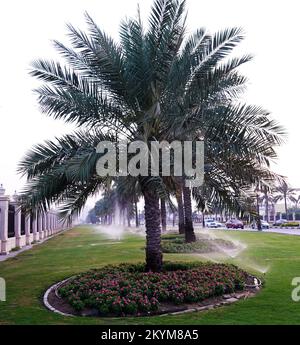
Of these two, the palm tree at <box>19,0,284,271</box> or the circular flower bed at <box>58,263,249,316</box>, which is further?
the palm tree at <box>19,0,284,271</box>

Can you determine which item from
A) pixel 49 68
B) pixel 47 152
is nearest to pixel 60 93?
pixel 49 68

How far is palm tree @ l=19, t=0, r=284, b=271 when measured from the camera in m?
9.92

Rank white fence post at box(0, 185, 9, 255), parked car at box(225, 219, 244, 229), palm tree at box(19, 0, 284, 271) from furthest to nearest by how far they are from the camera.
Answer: parked car at box(225, 219, 244, 229)
white fence post at box(0, 185, 9, 255)
palm tree at box(19, 0, 284, 271)

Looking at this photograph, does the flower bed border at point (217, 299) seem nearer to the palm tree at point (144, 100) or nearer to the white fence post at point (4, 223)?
the palm tree at point (144, 100)

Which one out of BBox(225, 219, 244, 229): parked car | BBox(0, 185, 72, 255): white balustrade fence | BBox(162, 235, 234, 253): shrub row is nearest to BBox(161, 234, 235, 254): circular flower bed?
BBox(162, 235, 234, 253): shrub row

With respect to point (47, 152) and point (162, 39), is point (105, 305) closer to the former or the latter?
point (47, 152)

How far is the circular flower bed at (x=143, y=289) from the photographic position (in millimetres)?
8266

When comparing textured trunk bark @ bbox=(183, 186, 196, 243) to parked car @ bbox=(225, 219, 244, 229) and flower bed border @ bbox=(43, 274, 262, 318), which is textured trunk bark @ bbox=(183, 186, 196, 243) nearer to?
flower bed border @ bbox=(43, 274, 262, 318)

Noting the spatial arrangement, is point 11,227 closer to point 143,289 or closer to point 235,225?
point 143,289

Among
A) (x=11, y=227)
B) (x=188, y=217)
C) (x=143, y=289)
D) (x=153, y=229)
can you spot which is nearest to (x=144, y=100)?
(x=153, y=229)

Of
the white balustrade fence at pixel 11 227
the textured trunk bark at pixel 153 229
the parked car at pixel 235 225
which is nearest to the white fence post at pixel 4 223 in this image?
the white balustrade fence at pixel 11 227

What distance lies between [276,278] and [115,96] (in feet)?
23.1

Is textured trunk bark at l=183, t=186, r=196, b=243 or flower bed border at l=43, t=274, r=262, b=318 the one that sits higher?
textured trunk bark at l=183, t=186, r=196, b=243

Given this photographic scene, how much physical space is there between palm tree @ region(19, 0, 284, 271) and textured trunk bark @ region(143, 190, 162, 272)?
0.09 ft
